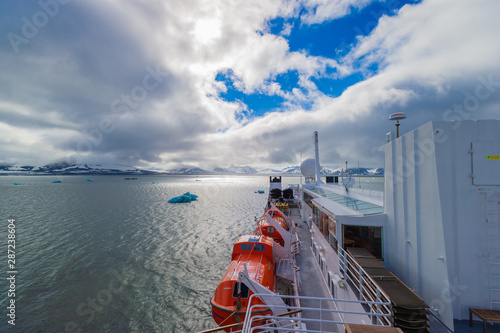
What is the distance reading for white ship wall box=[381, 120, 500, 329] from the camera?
589 cm

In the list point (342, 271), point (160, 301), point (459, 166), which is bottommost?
point (160, 301)

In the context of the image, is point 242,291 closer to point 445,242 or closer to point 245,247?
point 245,247

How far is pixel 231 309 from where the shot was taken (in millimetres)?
9453

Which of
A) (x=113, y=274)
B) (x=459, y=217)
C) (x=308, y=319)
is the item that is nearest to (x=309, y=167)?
(x=459, y=217)

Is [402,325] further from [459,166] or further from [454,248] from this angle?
[459,166]

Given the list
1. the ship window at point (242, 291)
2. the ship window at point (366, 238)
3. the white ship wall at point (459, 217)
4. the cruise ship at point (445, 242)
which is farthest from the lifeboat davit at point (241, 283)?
the white ship wall at point (459, 217)

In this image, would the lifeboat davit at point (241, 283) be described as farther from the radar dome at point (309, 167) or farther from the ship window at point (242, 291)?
the radar dome at point (309, 167)

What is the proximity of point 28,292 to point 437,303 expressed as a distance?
26.2 meters

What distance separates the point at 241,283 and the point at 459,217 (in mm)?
9034

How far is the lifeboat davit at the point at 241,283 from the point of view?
9414 mm

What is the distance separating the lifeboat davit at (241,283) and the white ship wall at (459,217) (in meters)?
6.17

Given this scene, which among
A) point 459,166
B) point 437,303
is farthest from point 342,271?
point 459,166

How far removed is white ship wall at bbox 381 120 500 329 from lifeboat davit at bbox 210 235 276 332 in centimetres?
617

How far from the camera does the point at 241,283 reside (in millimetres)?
9859
